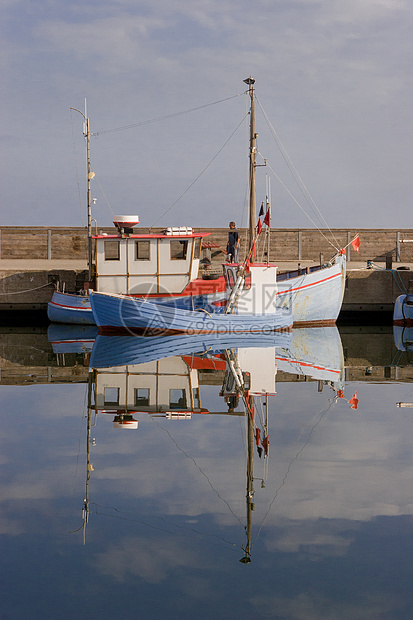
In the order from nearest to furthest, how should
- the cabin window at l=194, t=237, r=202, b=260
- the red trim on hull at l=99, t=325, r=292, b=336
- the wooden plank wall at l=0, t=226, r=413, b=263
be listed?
the red trim on hull at l=99, t=325, r=292, b=336
the cabin window at l=194, t=237, r=202, b=260
the wooden plank wall at l=0, t=226, r=413, b=263

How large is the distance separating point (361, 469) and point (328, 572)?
2.16 m

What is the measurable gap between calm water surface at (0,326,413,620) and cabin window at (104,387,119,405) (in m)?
0.04

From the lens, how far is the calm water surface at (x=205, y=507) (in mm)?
4043

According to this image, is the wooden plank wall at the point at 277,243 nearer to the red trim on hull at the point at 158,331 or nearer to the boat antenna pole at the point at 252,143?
the boat antenna pole at the point at 252,143

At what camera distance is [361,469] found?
251 inches

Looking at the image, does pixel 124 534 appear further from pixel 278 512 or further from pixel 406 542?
pixel 406 542

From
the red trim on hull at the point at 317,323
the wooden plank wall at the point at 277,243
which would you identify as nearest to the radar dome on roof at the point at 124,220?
the red trim on hull at the point at 317,323

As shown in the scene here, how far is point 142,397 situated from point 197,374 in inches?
78.9

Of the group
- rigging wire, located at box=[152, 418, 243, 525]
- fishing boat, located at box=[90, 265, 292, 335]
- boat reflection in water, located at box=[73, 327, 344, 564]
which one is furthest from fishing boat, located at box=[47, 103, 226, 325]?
rigging wire, located at box=[152, 418, 243, 525]

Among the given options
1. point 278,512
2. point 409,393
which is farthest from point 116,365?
point 278,512

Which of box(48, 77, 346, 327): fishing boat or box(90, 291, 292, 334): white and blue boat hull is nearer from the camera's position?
box(90, 291, 292, 334): white and blue boat hull

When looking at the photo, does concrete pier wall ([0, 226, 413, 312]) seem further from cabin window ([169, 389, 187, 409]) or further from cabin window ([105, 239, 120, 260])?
cabin window ([169, 389, 187, 409])

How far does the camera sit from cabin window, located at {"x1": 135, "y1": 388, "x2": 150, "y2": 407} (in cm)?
962

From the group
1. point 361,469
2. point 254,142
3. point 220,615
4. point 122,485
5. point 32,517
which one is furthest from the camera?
point 254,142
